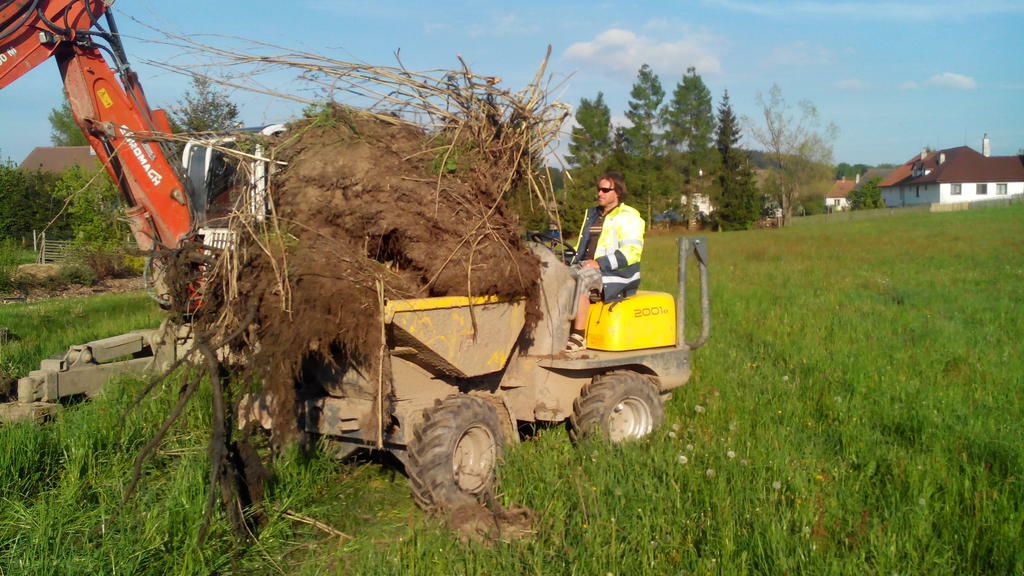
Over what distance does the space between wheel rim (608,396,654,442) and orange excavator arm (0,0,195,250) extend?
446 centimetres

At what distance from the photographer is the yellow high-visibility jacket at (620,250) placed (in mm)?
6426

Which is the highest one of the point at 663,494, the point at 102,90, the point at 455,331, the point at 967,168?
the point at 967,168

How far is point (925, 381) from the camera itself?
8086mm

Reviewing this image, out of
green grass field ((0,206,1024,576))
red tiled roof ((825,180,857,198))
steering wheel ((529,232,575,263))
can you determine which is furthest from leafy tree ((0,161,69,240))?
red tiled roof ((825,180,857,198))

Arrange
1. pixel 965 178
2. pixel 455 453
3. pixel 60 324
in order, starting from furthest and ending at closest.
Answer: pixel 965 178
pixel 60 324
pixel 455 453

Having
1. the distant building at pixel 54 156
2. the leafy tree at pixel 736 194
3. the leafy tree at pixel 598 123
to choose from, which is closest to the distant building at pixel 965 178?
the leafy tree at pixel 736 194

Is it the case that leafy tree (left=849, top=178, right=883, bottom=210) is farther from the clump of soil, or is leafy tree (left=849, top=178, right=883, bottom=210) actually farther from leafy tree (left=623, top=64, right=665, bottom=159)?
the clump of soil

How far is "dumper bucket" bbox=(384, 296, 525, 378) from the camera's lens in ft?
15.3

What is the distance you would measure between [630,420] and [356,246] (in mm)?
2834

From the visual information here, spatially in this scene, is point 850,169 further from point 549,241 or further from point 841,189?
point 549,241

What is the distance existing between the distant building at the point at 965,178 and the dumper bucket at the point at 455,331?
3543 inches

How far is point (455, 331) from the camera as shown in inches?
195

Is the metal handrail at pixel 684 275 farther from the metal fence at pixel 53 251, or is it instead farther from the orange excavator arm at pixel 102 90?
the metal fence at pixel 53 251

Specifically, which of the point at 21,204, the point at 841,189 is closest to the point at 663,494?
the point at 21,204
